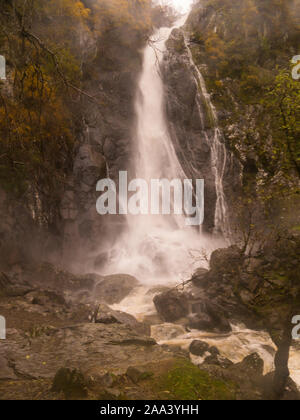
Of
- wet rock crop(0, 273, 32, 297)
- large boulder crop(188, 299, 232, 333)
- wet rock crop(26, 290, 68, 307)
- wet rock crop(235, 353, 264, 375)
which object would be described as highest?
wet rock crop(0, 273, 32, 297)

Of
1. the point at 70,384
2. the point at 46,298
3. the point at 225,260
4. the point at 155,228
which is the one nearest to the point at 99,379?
the point at 70,384

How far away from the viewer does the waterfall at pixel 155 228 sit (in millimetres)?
16156

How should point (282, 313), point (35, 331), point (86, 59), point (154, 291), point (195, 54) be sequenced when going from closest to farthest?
point (282, 313), point (35, 331), point (154, 291), point (86, 59), point (195, 54)

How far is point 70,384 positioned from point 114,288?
28.1 feet

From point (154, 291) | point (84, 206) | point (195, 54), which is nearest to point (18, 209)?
point (84, 206)

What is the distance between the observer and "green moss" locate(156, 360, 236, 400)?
16.3 feet

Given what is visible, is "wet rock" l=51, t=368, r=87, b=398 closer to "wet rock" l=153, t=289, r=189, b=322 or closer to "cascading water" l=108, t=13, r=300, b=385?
"cascading water" l=108, t=13, r=300, b=385

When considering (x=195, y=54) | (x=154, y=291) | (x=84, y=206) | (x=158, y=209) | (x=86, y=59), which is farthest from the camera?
(x=195, y=54)

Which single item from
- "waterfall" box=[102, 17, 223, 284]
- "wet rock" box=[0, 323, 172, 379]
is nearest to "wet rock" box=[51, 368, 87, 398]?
"wet rock" box=[0, 323, 172, 379]

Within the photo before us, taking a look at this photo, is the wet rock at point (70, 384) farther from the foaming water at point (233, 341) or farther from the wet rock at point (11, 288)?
the wet rock at point (11, 288)

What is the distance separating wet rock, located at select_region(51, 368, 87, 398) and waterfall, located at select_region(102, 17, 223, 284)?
9.65 meters

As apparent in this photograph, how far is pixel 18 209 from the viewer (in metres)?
15.0

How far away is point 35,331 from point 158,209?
1226cm

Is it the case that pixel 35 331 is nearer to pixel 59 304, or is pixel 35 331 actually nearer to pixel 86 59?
pixel 59 304
